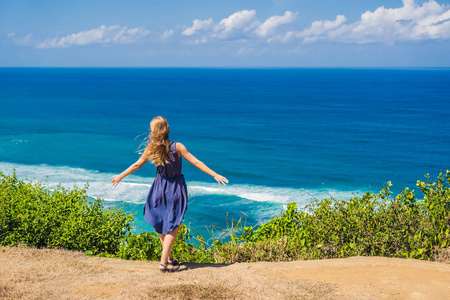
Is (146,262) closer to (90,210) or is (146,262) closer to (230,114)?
(90,210)

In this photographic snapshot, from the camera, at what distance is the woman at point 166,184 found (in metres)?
6.28

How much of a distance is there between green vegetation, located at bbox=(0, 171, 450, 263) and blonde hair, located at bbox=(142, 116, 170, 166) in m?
1.60

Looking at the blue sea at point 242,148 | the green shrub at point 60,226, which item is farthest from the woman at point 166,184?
the blue sea at point 242,148

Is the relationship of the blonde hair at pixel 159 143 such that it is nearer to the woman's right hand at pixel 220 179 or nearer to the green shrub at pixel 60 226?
the woman's right hand at pixel 220 179

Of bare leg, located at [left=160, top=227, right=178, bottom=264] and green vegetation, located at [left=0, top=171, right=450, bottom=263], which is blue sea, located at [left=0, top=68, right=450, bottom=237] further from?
bare leg, located at [left=160, top=227, right=178, bottom=264]

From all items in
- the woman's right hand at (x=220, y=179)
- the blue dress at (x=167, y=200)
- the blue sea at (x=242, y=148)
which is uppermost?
the woman's right hand at (x=220, y=179)

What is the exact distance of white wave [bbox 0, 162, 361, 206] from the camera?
29031 millimetres

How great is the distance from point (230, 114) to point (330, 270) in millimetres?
66119

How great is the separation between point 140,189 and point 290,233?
76.5ft

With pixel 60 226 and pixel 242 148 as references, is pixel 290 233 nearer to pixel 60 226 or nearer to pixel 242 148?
pixel 60 226

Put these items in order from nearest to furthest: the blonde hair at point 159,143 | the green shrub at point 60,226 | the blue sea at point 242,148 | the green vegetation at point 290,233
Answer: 1. the blonde hair at point 159,143
2. the green vegetation at point 290,233
3. the green shrub at point 60,226
4. the blue sea at point 242,148

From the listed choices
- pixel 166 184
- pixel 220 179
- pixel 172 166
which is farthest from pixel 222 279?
pixel 172 166

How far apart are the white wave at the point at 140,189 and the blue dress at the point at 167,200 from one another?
68.0 ft

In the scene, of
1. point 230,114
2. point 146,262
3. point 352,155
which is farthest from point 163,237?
point 230,114
